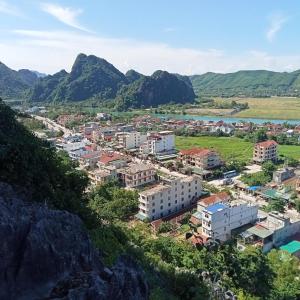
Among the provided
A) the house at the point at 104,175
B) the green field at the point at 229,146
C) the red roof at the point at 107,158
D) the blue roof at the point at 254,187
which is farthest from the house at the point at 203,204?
the green field at the point at 229,146

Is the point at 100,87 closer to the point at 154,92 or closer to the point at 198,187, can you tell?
the point at 154,92

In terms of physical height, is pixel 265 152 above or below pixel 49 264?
below

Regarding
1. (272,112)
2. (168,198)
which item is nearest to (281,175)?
(168,198)

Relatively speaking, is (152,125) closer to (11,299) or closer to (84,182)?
(84,182)

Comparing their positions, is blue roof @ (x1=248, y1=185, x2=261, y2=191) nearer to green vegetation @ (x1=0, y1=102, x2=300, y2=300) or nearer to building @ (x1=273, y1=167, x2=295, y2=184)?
building @ (x1=273, y1=167, x2=295, y2=184)

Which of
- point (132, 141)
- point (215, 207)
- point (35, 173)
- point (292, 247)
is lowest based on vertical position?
point (292, 247)

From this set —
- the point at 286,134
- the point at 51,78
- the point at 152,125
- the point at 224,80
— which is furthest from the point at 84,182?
the point at 224,80

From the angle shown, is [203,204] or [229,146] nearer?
[203,204]
